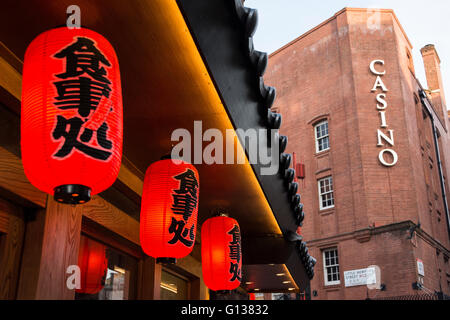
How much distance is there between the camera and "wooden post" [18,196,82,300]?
3.67 m

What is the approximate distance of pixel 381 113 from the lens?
24109 millimetres

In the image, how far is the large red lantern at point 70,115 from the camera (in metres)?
2.61

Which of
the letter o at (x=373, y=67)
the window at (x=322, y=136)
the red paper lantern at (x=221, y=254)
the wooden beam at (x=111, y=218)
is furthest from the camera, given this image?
the window at (x=322, y=136)

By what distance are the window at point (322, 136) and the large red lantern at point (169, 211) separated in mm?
21656

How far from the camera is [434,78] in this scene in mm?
33500

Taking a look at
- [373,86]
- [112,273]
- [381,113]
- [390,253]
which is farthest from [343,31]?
[112,273]

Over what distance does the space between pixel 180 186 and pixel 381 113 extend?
21553 millimetres

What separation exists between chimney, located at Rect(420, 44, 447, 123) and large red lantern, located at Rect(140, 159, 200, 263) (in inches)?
1309

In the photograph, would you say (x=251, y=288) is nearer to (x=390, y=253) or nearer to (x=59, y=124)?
(x=59, y=124)

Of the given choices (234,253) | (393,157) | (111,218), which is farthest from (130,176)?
(393,157)

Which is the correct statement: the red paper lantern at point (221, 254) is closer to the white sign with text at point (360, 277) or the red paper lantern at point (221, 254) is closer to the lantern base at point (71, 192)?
the lantern base at point (71, 192)

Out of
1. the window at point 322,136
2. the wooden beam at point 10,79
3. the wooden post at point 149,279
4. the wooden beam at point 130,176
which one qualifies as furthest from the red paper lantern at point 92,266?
the window at point 322,136

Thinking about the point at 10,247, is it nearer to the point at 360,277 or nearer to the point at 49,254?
the point at 49,254

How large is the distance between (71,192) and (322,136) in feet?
79.2
